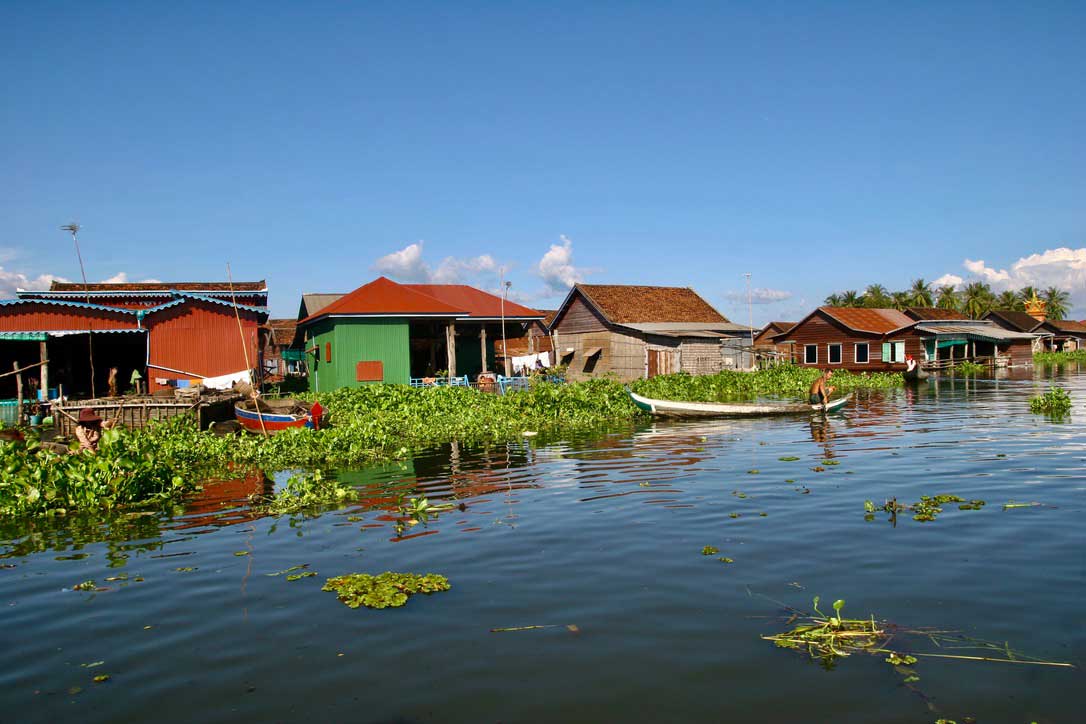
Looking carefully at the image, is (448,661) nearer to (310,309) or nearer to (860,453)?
(860,453)

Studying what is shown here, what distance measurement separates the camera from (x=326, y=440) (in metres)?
18.1

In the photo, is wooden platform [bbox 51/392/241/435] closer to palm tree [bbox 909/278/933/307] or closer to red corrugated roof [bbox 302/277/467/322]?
red corrugated roof [bbox 302/277/467/322]

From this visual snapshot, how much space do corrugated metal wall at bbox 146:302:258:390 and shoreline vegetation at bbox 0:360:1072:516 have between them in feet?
24.6

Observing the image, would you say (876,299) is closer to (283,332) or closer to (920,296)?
(920,296)

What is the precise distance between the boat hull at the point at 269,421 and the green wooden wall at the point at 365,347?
6.63 m

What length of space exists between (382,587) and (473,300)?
113ft

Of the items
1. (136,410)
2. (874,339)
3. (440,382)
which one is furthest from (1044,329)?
(136,410)

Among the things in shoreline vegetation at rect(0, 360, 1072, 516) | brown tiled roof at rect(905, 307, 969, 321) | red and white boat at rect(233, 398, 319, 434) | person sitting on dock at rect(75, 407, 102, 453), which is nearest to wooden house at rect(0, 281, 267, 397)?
red and white boat at rect(233, 398, 319, 434)

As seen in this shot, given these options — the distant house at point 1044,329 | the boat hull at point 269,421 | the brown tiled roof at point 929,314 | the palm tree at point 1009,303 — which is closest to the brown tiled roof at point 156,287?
the boat hull at point 269,421

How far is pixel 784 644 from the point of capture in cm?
604

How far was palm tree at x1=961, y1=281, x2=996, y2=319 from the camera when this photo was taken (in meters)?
87.9

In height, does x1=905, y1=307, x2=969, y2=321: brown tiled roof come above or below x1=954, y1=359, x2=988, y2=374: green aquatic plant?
above

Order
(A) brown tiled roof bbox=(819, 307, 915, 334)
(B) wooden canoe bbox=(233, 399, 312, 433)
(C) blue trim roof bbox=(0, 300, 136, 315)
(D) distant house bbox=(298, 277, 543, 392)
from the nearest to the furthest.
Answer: (B) wooden canoe bbox=(233, 399, 312, 433) < (D) distant house bbox=(298, 277, 543, 392) < (C) blue trim roof bbox=(0, 300, 136, 315) < (A) brown tiled roof bbox=(819, 307, 915, 334)

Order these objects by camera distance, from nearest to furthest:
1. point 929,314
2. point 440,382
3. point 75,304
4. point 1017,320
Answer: point 440,382 < point 75,304 < point 929,314 < point 1017,320
